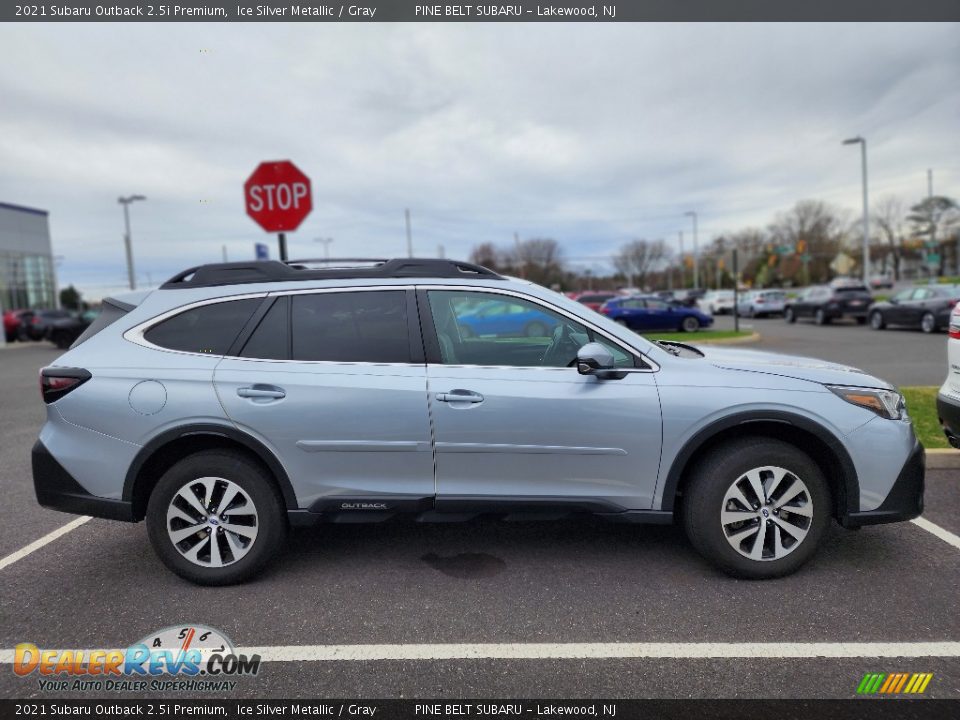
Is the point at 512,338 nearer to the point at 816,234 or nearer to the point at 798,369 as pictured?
the point at 798,369

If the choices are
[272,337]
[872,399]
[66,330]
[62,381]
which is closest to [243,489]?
[272,337]

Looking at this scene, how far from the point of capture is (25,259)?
39281 mm

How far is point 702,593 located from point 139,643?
2.75 metres

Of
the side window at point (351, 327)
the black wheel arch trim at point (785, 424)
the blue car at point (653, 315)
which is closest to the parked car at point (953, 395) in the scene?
the black wheel arch trim at point (785, 424)

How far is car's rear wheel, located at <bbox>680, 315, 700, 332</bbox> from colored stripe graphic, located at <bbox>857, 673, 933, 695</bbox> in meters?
20.9

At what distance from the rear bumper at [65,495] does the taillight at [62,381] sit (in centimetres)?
30

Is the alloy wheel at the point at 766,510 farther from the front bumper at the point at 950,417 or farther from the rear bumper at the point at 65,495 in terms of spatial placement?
the rear bumper at the point at 65,495

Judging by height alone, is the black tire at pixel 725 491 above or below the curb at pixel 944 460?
above

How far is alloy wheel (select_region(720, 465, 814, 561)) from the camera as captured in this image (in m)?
3.23

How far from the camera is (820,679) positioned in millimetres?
2486

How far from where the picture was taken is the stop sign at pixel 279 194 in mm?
6922

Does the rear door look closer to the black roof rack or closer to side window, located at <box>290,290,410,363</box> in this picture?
side window, located at <box>290,290,410,363</box>

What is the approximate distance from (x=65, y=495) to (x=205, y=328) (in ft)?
3.87

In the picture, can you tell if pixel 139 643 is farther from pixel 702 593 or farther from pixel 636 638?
pixel 702 593
